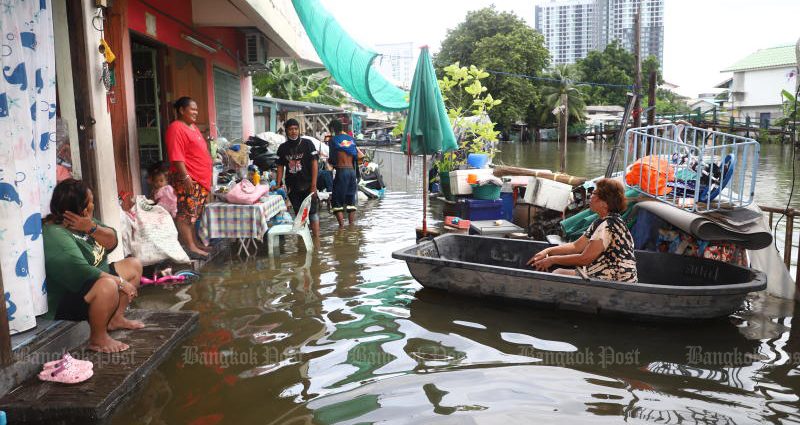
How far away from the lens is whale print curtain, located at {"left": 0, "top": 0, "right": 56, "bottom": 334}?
3.37m

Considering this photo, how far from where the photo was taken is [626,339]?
4625 mm

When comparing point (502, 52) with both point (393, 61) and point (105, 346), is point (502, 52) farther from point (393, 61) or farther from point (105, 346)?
point (105, 346)

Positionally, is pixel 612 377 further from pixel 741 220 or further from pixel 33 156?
pixel 33 156

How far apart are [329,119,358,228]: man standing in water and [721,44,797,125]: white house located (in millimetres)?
43434

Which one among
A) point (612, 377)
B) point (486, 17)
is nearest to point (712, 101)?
point (486, 17)

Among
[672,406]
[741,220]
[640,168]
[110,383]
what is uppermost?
[640,168]

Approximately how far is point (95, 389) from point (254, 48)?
9.79 m

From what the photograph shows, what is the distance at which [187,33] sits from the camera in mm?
8797

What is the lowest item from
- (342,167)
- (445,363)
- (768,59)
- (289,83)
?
(445,363)

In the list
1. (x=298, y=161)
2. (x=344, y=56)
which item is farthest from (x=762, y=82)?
(x=298, y=161)

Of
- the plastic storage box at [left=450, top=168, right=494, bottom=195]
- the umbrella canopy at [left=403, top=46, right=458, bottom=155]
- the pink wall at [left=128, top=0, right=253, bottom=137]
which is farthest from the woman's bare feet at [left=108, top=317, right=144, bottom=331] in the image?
the plastic storage box at [left=450, top=168, right=494, bottom=195]

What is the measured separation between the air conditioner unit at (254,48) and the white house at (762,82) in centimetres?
4248

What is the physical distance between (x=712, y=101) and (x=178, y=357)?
6051 cm

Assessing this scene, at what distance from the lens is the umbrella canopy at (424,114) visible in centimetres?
779
